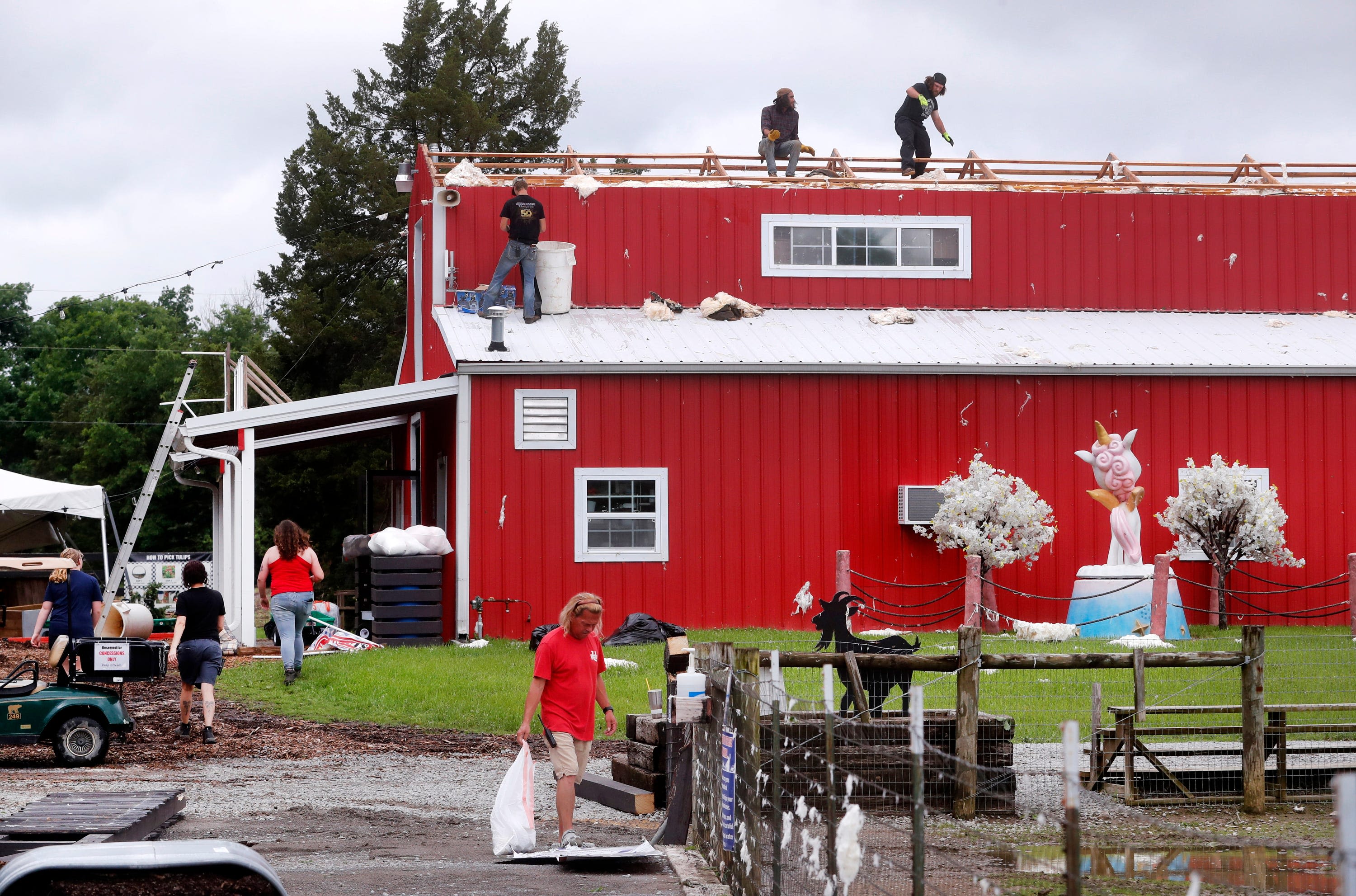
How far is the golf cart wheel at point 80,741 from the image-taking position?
11984 mm

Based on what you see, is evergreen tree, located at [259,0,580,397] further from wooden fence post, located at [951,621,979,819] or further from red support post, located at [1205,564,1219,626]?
wooden fence post, located at [951,621,979,819]

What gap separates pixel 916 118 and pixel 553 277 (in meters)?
6.59

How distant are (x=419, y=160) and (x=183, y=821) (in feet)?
56.9

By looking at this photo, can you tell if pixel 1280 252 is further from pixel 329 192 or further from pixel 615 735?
pixel 329 192

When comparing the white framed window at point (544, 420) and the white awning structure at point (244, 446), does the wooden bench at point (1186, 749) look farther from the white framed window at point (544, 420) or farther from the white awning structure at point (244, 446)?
the white awning structure at point (244, 446)

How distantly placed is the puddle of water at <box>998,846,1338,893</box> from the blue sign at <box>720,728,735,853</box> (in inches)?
70.7

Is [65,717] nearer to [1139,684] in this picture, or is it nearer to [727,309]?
[1139,684]

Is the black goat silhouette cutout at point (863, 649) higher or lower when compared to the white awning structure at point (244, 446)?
lower

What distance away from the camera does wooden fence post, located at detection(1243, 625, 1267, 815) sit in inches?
420

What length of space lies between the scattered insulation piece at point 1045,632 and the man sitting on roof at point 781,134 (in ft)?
29.3

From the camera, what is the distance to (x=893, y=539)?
20.6 m

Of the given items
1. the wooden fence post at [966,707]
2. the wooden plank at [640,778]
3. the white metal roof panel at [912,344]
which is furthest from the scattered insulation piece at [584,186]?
the wooden fence post at [966,707]

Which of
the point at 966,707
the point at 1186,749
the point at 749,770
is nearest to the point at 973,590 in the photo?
the point at 1186,749

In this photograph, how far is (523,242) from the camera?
21.2 metres
